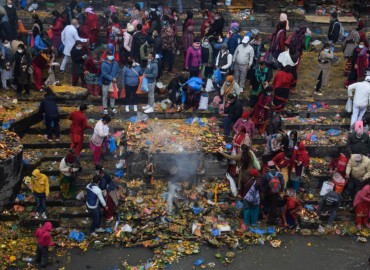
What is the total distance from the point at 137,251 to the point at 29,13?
12113 millimetres

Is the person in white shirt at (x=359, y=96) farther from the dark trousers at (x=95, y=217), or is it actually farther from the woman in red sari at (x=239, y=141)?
the dark trousers at (x=95, y=217)

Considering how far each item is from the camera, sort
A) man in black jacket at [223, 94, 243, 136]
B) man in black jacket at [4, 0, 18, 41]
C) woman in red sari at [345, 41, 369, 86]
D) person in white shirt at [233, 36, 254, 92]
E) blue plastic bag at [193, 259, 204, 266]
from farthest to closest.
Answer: man in black jacket at [4, 0, 18, 41]
woman in red sari at [345, 41, 369, 86]
person in white shirt at [233, 36, 254, 92]
man in black jacket at [223, 94, 243, 136]
blue plastic bag at [193, 259, 204, 266]

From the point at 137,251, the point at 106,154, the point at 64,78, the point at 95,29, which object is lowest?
the point at 137,251

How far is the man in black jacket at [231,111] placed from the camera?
1605 centimetres

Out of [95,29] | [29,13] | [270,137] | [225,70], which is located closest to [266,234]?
[270,137]

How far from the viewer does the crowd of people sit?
1485cm

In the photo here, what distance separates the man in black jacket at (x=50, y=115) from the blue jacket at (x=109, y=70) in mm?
1600

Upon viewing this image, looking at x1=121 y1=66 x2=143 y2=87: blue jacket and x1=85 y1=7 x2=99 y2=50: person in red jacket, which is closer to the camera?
x1=121 y1=66 x2=143 y2=87: blue jacket

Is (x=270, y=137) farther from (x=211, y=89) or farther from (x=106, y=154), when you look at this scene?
(x=106, y=154)

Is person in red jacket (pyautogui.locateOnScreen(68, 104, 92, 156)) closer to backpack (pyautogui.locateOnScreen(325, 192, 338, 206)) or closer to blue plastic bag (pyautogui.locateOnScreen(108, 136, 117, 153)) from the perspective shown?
blue plastic bag (pyautogui.locateOnScreen(108, 136, 117, 153))

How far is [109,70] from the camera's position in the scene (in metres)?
17.1

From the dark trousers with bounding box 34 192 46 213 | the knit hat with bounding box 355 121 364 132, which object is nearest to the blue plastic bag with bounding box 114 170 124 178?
the dark trousers with bounding box 34 192 46 213

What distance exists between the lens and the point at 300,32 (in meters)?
18.1

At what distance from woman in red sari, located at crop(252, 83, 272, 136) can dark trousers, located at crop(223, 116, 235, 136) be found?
0.71m
